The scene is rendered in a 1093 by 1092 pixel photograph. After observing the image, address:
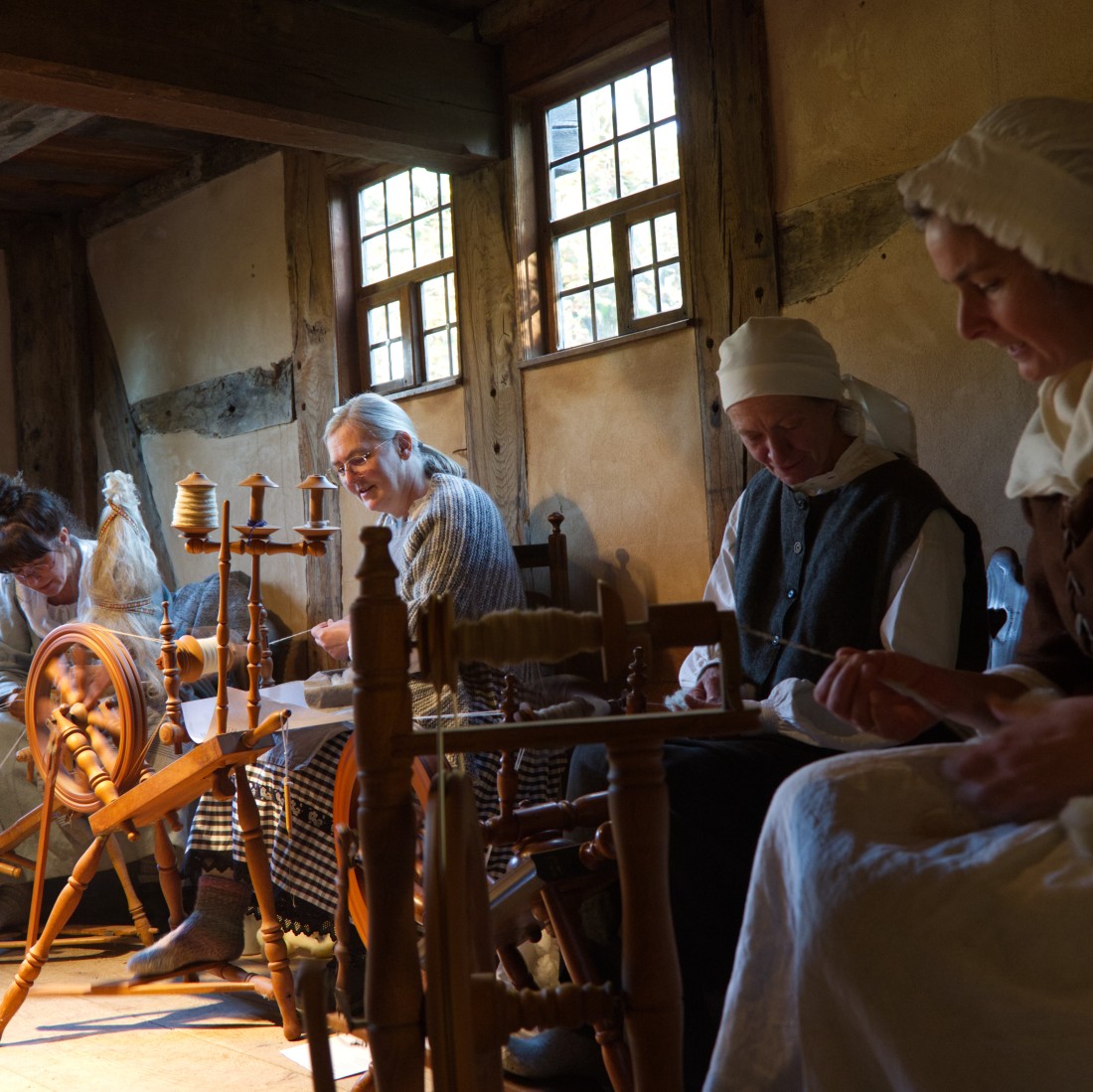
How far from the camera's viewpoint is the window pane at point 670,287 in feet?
11.9

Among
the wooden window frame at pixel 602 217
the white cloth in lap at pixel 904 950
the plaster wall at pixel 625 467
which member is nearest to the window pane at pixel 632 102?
the wooden window frame at pixel 602 217

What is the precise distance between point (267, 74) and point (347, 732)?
1.86m

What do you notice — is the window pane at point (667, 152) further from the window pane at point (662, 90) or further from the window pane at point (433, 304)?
the window pane at point (433, 304)

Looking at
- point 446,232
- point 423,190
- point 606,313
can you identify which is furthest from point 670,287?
point 423,190

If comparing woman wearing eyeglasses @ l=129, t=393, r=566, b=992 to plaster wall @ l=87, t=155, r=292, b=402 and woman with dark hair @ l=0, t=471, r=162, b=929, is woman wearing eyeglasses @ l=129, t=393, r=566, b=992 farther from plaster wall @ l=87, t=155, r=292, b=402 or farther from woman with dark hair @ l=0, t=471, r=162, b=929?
plaster wall @ l=87, t=155, r=292, b=402

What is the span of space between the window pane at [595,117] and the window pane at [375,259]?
40.2 inches

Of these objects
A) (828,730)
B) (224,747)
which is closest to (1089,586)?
(828,730)

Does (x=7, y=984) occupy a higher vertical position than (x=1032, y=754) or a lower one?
lower

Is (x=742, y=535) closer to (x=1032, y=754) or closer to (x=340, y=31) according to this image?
(x=1032, y=754)

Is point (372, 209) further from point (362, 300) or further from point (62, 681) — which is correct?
point (62, 681)

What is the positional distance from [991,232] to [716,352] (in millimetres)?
1992

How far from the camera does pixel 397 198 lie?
14.9 ft

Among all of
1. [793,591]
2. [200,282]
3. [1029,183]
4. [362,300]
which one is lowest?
[793,591]

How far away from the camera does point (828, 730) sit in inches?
83.4
